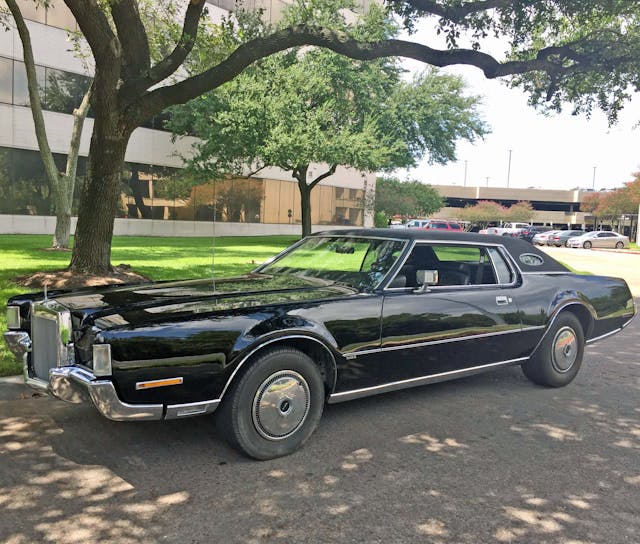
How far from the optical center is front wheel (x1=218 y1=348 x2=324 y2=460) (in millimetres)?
3615

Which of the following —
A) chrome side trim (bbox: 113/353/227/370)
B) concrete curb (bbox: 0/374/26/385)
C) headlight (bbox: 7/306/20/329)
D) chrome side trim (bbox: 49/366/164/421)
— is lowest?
concrete curb (bbox: 0/374/26/385)

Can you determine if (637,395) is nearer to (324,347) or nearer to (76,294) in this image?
(324,347)

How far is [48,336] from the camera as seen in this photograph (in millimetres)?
3807

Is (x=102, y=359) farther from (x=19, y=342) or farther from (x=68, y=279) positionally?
(x=68, y=279)

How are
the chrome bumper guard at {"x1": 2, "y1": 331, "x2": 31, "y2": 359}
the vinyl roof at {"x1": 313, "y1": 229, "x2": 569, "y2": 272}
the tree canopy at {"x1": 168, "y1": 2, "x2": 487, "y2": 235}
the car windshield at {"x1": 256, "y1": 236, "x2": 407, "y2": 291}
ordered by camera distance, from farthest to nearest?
the tree canopy at {"x1": 168, "y1": 2, "x2": 487, "y2": 235} < the vinyl roof at {"x1": 313, "y1": 229, "x2": 569, "y2": 272} < the car windshield at {"x1": 256, "y1": 236, "x2": 407, "y2": 291} < the chrome bumper guard at {"x1": 2, "y1": 331, "x2": 31, "y2": 359}

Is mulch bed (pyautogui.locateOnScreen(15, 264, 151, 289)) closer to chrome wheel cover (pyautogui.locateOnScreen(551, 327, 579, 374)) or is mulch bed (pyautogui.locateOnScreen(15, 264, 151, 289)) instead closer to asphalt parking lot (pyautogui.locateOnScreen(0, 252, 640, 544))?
asphalt parking lot (pyautogui.locateOnScreen(0, 252, 640, 544))

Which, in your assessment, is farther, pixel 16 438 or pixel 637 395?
pixel 637 395

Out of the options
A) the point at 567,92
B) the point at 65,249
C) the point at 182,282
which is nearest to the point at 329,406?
the point at 182,282

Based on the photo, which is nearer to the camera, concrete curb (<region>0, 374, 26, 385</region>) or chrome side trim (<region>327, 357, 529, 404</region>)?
chrome side trim (<region>327, 357, 529, 404</region>)

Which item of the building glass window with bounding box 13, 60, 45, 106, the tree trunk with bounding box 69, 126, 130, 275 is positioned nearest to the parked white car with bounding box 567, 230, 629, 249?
the building glass window with bounding box 13, 60, 45, 106

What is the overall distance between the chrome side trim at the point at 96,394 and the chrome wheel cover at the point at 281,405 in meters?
0.63

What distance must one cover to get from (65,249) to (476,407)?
1438 centimetres

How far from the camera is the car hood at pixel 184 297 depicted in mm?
3563

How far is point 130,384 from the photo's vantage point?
10.8ft
